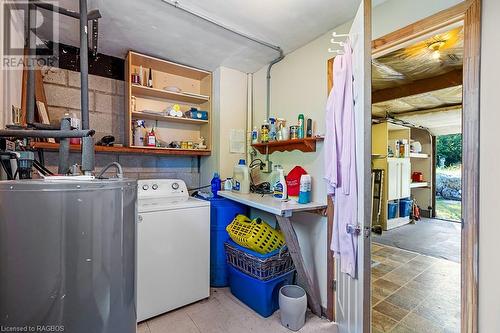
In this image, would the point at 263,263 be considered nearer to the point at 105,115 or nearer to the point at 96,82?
the point at 105,115

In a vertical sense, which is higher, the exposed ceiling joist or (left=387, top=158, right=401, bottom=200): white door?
the exposed ceiling joist

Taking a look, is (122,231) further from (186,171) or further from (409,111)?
(409,111)

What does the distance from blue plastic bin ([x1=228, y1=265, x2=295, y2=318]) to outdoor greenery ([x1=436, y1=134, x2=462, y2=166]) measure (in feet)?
A: 20.9

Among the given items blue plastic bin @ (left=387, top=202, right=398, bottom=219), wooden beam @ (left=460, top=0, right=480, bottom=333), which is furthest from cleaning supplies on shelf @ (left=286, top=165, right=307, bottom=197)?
blue plastic bin @ (left=387, top=202, right=398, bottom=219)

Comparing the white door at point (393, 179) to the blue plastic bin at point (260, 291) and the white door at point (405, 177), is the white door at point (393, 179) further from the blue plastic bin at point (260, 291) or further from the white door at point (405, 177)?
the blue plastic bin at point (260, 291)

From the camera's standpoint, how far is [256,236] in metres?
2.02

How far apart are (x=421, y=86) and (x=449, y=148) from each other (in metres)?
4.30

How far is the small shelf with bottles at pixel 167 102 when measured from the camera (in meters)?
2.36

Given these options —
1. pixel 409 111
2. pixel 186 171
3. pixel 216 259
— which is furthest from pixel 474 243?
pixel 409 111

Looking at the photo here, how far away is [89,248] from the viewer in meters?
0.75

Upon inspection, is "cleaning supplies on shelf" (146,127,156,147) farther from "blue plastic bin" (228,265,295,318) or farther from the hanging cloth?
the hanging cloth
